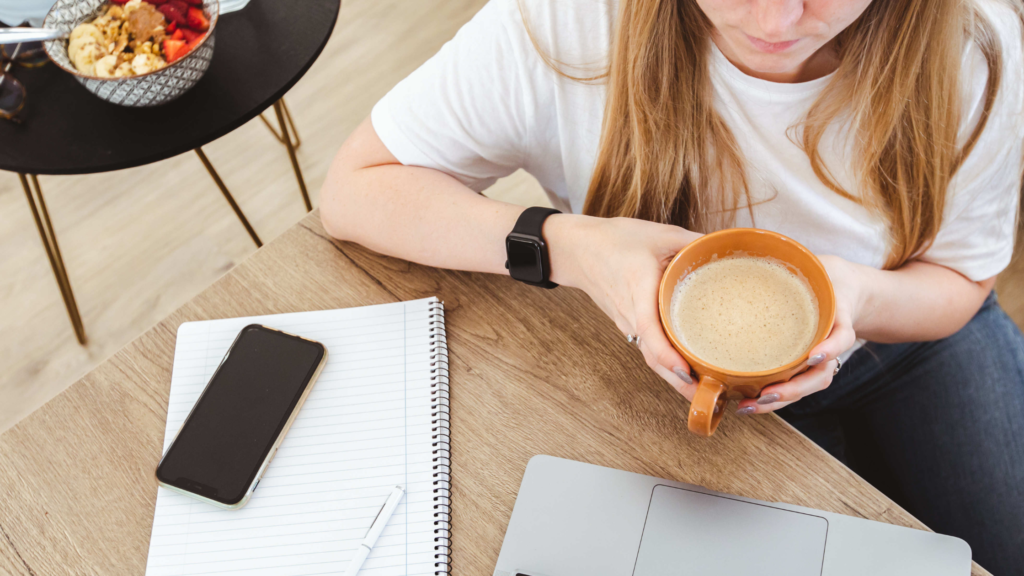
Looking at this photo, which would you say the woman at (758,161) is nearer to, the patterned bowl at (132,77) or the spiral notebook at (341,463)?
the spiral notebook at (341,463)

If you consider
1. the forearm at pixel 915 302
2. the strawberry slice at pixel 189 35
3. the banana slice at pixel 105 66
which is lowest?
the forearm at pixel 915 302

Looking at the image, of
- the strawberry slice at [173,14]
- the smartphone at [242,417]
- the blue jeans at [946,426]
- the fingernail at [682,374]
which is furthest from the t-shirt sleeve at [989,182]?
the strawberry slice at [173,14]

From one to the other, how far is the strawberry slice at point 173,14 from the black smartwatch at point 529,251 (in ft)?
2.26

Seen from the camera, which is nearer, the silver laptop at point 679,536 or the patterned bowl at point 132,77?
the silver laptop at point 679,536

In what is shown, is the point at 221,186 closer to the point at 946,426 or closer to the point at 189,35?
the point at 189,35

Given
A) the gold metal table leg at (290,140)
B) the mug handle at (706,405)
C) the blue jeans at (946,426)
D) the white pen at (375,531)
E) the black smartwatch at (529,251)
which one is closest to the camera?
the mug handle at (706,405)

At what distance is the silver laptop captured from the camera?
2.06ft

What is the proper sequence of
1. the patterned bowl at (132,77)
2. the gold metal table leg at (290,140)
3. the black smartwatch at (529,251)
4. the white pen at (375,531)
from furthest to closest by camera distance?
1. the gold metal table leg at (290,140)
2. the patterned bowl at (132,77)
3. the black smartwatch at (529,251)
4. the white pen at (375,531)

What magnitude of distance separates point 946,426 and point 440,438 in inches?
27.6

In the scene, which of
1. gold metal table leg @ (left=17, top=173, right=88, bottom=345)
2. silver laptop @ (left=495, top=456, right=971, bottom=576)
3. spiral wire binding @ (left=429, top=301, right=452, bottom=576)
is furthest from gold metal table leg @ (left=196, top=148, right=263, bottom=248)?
silver laptop @ (left=495, top=456, right=971, bottom=576)

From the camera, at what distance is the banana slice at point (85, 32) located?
1.02m

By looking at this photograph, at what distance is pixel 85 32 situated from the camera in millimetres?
1024

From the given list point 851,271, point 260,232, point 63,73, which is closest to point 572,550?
point 851,271

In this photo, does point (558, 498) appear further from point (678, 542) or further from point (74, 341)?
point (74, 341)
